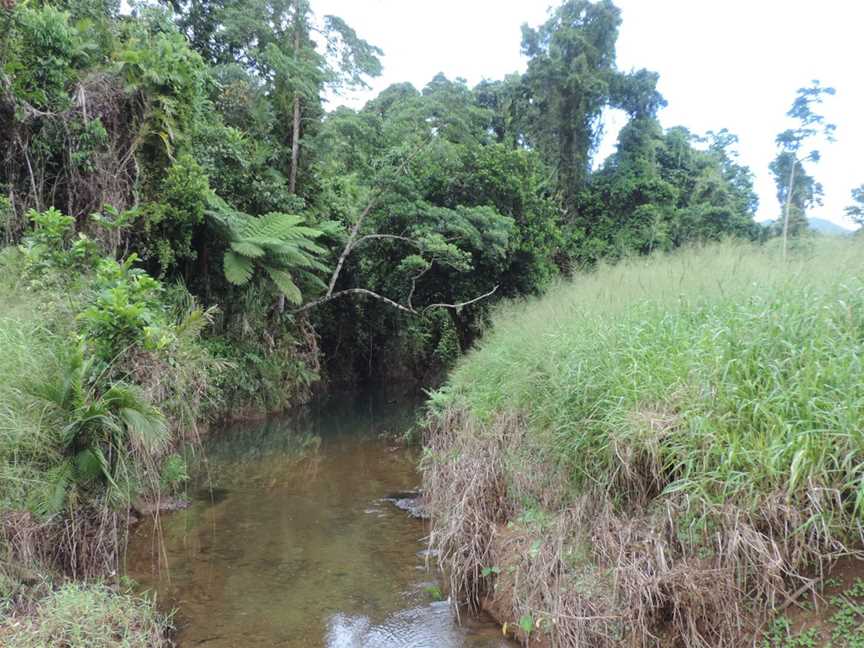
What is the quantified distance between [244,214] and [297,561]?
7.87 meters

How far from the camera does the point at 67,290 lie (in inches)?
201

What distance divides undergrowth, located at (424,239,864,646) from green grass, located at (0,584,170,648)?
2.06 metres

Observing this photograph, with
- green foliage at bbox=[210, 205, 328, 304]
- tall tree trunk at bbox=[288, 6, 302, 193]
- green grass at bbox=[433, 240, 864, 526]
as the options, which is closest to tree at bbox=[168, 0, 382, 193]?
tall tree trunk at bbox=[288, 6, 302, 193]

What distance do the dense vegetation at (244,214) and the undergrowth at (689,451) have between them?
53 cm

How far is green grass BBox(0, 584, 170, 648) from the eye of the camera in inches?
119

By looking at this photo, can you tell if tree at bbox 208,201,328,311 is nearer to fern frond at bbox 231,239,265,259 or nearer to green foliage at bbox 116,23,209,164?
fern frond at bbox 231,239,265,259

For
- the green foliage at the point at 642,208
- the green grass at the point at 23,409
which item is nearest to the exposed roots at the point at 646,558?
the green grass at the point at 23,409

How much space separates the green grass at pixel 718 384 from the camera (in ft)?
9.06

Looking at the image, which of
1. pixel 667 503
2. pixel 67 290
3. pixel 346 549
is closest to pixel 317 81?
pixel 67 290

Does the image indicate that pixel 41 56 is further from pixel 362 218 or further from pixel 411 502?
pixel 362 218

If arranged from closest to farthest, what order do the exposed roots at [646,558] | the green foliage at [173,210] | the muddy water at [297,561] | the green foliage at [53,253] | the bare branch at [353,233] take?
the exposed roots at [646,558]
the muddy water at [297,561]
the green foliage at [53,253]
the green foliage at [173,210]
the bare branch at [353,233]

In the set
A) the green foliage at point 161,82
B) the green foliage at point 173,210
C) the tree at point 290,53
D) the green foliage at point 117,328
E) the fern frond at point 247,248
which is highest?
the tree at point 290,53

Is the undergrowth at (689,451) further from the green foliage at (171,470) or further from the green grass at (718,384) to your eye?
the green foliage at (171,470)

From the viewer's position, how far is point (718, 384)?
317cm
